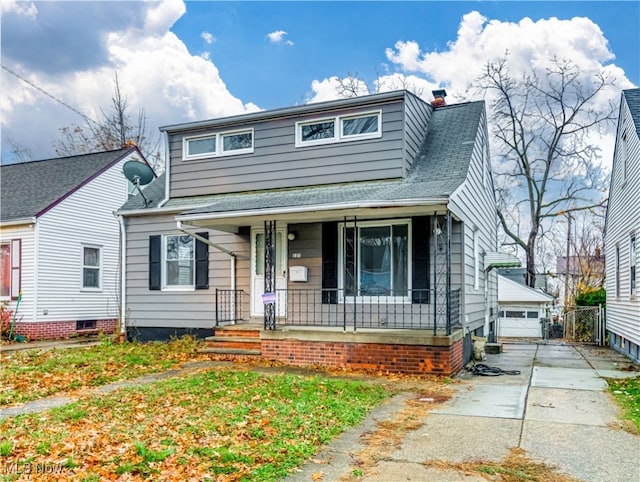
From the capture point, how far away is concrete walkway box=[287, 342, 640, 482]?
4.04 m

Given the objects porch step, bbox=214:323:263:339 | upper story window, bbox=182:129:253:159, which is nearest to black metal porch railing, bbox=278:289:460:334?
porch step, bbox=214:323:263:339

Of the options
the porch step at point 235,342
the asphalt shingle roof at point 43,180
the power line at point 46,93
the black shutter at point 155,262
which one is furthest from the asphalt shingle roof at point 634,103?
the power line at point 46,93

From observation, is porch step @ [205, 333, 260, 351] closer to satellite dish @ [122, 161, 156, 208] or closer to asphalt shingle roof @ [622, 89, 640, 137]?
satellite dish @ [122, 161, 156, 208]

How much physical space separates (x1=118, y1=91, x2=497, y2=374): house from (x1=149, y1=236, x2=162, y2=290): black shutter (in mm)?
32

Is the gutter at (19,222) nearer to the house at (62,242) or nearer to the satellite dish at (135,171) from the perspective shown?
the house at (62,242)

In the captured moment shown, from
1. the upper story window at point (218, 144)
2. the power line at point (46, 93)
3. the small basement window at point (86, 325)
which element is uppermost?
the power line at point (46, 93)

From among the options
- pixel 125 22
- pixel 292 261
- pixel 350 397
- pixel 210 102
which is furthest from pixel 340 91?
pixel 350 397

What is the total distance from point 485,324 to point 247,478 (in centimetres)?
1072

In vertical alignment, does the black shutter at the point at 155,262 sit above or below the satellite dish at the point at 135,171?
below

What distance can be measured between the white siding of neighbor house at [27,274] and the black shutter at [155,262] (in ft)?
14.9

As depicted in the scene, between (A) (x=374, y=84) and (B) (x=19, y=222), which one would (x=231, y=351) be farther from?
(A) (x=374, y=84)

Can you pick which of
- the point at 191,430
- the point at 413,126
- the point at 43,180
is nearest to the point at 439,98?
the point at 413,126

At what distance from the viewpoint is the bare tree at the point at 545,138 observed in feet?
83.4

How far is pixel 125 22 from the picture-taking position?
14.2 meters
